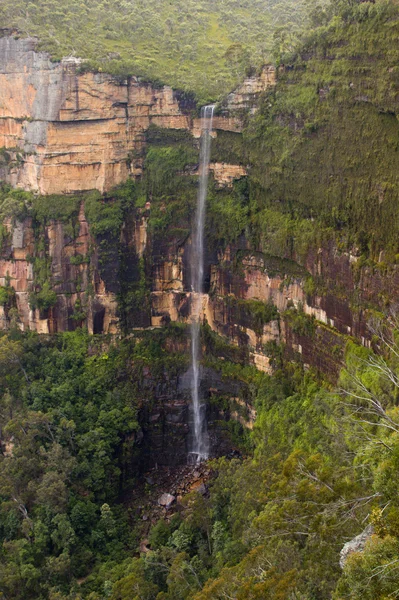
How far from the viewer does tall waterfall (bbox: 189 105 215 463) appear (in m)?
25.7

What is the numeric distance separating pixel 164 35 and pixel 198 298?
11899 mm

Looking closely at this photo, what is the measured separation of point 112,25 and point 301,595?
24145mm

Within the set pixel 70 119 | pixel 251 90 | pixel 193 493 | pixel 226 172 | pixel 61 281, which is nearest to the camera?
pixel 193 493

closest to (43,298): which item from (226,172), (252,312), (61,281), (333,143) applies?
(61,281)

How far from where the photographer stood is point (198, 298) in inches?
1045

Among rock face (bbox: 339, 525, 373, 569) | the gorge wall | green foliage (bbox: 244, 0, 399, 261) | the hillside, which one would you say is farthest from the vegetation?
green foliage (bbox: 244, 0, 399, 261)

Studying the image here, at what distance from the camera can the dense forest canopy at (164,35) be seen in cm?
2567

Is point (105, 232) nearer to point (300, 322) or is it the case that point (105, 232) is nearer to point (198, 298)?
point (198, 298)

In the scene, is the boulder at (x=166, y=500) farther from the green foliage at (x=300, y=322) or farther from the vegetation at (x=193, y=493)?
the green foliage at (x=300, y=322)

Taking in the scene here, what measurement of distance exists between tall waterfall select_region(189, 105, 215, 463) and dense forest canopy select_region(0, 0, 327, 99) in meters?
2.29

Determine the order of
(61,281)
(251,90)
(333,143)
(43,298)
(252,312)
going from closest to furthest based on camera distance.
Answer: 1. (333,143)
2. (251,90)
3. (252,312)
4. (43,298)
5. (61,281)

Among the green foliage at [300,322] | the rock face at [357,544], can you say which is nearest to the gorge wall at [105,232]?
the green foliage at [300,322]

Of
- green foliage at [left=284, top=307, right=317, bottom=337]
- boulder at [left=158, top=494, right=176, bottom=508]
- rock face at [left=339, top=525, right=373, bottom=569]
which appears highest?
green foliage at [left=284, top=307, right=317, bottom=337]

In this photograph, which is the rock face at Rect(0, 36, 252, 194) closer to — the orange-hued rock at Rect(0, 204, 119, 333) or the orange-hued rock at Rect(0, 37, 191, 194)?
the orange-hued rock at Rect(0, 37, 191, 194)
